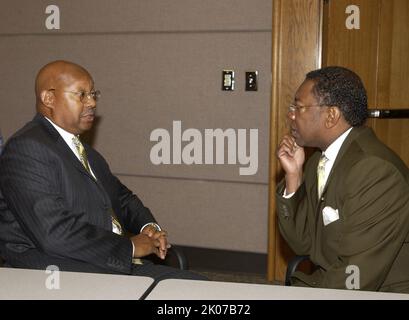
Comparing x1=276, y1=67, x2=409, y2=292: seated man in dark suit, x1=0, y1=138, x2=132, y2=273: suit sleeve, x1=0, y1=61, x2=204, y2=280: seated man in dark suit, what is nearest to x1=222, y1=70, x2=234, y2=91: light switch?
x1=276, y1=67, x2=409, y2=292: seated man in dark suit

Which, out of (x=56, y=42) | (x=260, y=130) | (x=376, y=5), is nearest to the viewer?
(x=376, y=5)

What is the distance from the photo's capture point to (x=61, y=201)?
2.00 meters

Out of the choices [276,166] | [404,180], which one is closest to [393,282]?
[404,180]

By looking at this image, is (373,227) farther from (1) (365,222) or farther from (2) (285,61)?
(2) (285,61)

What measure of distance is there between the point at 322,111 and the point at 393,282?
2.30 feet

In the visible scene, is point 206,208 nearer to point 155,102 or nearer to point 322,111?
point 155,102

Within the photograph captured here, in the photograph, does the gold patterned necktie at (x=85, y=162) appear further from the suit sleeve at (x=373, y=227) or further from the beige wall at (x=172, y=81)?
the beige wall at (x=172, y=81)

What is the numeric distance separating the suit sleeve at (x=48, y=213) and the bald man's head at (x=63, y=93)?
233 mm

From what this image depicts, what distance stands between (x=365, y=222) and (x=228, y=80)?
2.15 m

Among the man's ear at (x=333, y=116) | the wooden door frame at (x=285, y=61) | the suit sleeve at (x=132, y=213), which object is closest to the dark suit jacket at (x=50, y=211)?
the suit sleeve at (x=132, y=213)

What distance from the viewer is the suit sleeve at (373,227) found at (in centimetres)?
182

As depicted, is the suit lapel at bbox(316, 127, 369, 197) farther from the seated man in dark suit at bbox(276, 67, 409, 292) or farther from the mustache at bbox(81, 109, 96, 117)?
the mustache at bbox(81, 109, 96, 117)

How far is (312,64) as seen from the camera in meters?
3.50
